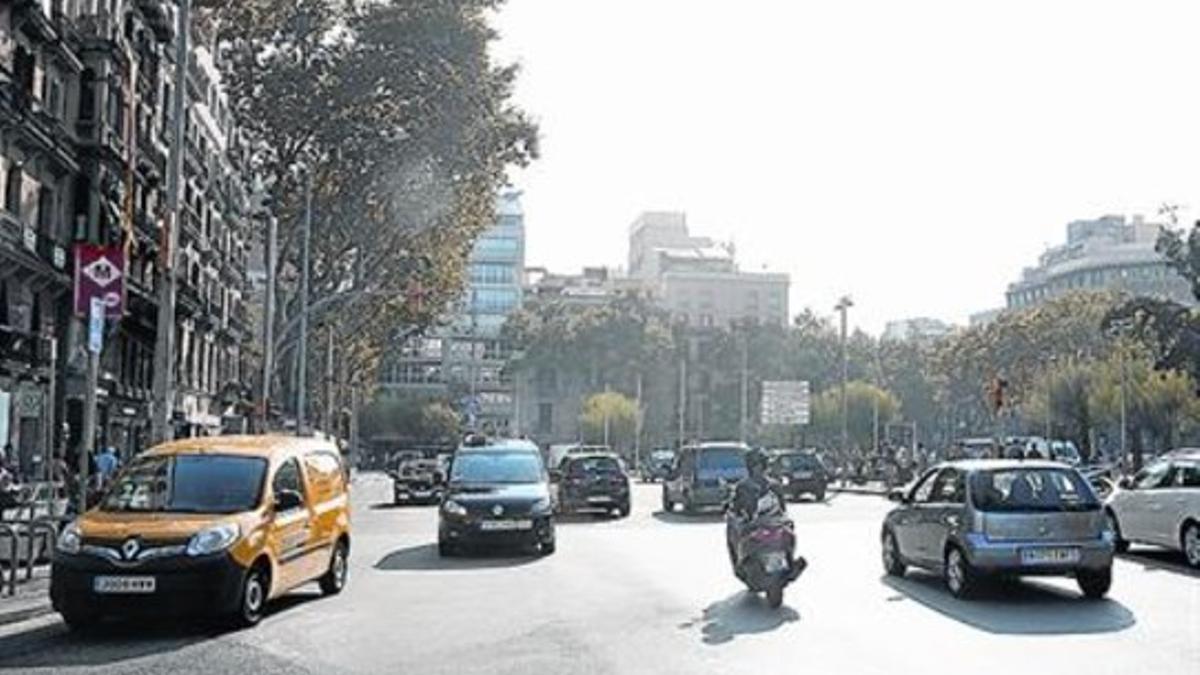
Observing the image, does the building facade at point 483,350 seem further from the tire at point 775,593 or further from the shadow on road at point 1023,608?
the tire at point 775,593

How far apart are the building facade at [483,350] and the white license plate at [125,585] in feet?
370

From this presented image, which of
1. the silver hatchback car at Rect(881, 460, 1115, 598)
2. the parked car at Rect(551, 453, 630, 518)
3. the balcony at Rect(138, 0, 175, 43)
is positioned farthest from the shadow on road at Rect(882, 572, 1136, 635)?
the balcony at Rect(138, 0, 175, 43)

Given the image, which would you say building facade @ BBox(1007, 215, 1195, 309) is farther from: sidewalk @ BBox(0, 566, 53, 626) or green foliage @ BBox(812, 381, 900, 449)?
sidewalk @ BBox(0, 566, 53, 626)

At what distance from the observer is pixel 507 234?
5787 inches

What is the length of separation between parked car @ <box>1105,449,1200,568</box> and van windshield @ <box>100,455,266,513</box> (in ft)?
37.6

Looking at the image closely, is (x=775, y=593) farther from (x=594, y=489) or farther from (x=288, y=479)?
(x=594, y=489)

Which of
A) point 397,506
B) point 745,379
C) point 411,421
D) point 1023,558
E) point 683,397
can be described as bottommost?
point 397,506

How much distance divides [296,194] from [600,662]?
127 feet

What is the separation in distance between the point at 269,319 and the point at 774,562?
32.5 metres

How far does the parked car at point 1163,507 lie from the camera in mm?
19422

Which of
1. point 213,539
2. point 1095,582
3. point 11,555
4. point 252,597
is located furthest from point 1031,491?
point 11,555

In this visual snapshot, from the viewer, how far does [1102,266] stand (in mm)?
156375

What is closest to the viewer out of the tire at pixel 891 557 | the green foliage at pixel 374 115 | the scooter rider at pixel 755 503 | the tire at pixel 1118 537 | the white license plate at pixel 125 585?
the white license plate at pixel 125 585

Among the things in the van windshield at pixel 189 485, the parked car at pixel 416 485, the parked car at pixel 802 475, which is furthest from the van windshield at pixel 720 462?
the van windshield at pixel 189 485
